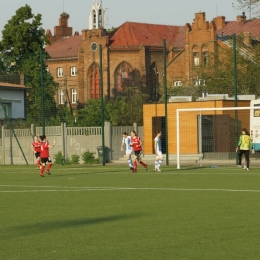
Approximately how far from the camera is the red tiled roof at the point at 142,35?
106188 millimetres

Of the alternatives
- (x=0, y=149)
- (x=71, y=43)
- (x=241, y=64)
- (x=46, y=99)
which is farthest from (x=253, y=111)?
(x=71, y=43)

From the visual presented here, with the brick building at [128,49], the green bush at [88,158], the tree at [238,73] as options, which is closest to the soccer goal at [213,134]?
the tree at [238,73]

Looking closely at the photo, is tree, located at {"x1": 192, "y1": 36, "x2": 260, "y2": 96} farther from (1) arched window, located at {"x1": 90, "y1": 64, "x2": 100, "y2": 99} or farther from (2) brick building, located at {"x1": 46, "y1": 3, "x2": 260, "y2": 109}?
(1) arched window, located at {"x1": 90, "y1": 64, "x2": 100, "y2": 99}

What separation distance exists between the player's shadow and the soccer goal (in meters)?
23.2

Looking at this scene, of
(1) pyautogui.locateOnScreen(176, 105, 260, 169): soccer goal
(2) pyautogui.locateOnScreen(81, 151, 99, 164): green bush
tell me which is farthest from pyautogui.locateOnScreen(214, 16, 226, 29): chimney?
(2) pyautogui.locateOnScreen(81, 151, 99, 164): green bush

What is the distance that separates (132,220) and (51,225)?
1.45m

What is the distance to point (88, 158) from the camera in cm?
4431

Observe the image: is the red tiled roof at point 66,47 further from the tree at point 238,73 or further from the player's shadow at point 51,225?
the player's shadow at point 51,225

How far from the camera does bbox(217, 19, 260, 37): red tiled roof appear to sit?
9994cm

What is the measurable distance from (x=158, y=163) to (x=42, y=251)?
67.4 feet

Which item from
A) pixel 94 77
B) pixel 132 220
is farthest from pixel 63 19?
pixel 132 220

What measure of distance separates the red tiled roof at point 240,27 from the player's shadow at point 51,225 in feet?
278

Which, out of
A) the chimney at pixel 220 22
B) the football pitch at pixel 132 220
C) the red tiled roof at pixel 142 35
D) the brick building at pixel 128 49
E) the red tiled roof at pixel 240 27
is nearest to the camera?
the football pitch at pixel 132 220

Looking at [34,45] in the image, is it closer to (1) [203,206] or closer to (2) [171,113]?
(2) [171,113]
